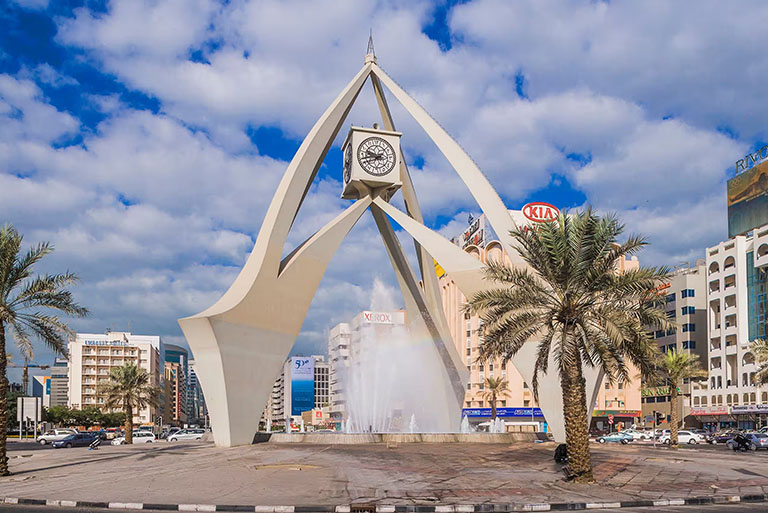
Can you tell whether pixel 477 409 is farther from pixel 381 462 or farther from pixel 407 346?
pixel 381 462

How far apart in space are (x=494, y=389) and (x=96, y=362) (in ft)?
235

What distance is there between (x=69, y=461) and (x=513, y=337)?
62.2ft

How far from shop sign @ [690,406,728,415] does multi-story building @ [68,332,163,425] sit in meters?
79.5

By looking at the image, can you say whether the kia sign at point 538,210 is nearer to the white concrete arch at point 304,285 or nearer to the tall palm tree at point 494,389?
the tall palm tree at point 494,389

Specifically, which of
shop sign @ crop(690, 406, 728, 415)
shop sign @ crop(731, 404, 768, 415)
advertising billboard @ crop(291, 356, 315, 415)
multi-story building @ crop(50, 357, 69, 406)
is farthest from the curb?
multi-story building @ crop(50, 357, 69, 406)

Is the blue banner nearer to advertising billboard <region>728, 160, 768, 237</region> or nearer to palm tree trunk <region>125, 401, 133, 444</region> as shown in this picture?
advertising billboard <region>728, 160, 768, 237</region>

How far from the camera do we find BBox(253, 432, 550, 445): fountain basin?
31.8 m

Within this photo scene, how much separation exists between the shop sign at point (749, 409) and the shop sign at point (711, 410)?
1875 millimetres

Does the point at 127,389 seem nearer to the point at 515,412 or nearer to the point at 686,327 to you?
the point at 515,412

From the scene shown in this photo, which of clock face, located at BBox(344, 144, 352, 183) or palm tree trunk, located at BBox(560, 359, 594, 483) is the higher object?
clock face, located at BBox(344, 144, 352, 183)

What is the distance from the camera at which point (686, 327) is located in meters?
88.5

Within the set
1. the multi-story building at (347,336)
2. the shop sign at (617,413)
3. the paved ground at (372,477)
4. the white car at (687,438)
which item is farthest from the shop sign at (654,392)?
the paved ground at (372,477)

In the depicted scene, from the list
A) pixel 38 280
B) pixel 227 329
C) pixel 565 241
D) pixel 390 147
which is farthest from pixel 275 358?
pixel 565 241

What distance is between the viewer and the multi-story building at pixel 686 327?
8675 cm
